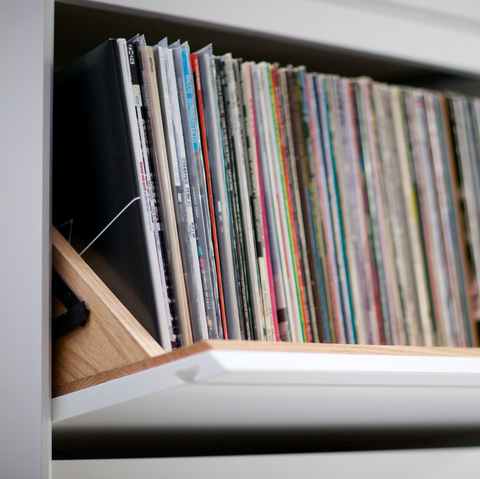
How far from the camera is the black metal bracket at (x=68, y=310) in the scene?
64 cm

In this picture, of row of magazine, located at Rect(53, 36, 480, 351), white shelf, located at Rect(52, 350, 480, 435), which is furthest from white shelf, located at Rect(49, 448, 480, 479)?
row of magazine, located at Rect(53, 36, 480, 351)

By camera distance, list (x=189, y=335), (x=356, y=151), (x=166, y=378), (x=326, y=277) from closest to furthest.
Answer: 1. (x=166, y=378)
2. (x=189, y=335)
3. (x=326, y=277)
4. (x=356, y=151)

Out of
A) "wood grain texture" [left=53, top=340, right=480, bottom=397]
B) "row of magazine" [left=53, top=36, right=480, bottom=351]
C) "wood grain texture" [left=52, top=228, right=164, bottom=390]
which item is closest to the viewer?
"wood grain texture" [left=53, top=340, right=480, bottom=397]

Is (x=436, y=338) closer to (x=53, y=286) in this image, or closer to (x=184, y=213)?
(x=184, y=213)

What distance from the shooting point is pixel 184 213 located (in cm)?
67

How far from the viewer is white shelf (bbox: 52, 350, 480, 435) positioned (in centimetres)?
46

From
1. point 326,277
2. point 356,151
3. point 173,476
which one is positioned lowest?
point 173,476

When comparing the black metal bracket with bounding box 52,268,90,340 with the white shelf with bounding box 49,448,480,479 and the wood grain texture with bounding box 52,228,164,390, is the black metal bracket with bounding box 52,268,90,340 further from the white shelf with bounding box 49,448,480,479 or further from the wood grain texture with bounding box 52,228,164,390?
the white shelf with bounding box 49,448,480,479

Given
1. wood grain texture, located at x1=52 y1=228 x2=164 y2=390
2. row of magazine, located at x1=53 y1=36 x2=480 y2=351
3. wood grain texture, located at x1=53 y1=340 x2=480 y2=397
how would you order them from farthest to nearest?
row of magazine, located at x1=53 y1=36 x2=480 y2=351, wood grain texture, located at x1=52 y1=228 x2=164 y2=390, wood grain texture, located at x1=53 y1=340 x2=480 y2=397

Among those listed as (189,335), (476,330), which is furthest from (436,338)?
(189,335)

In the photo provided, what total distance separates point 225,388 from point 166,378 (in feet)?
0.19

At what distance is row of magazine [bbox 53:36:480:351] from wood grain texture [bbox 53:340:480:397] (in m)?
0.08

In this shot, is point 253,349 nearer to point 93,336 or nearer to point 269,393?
point 269,393

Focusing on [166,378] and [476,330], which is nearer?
[166,378]
